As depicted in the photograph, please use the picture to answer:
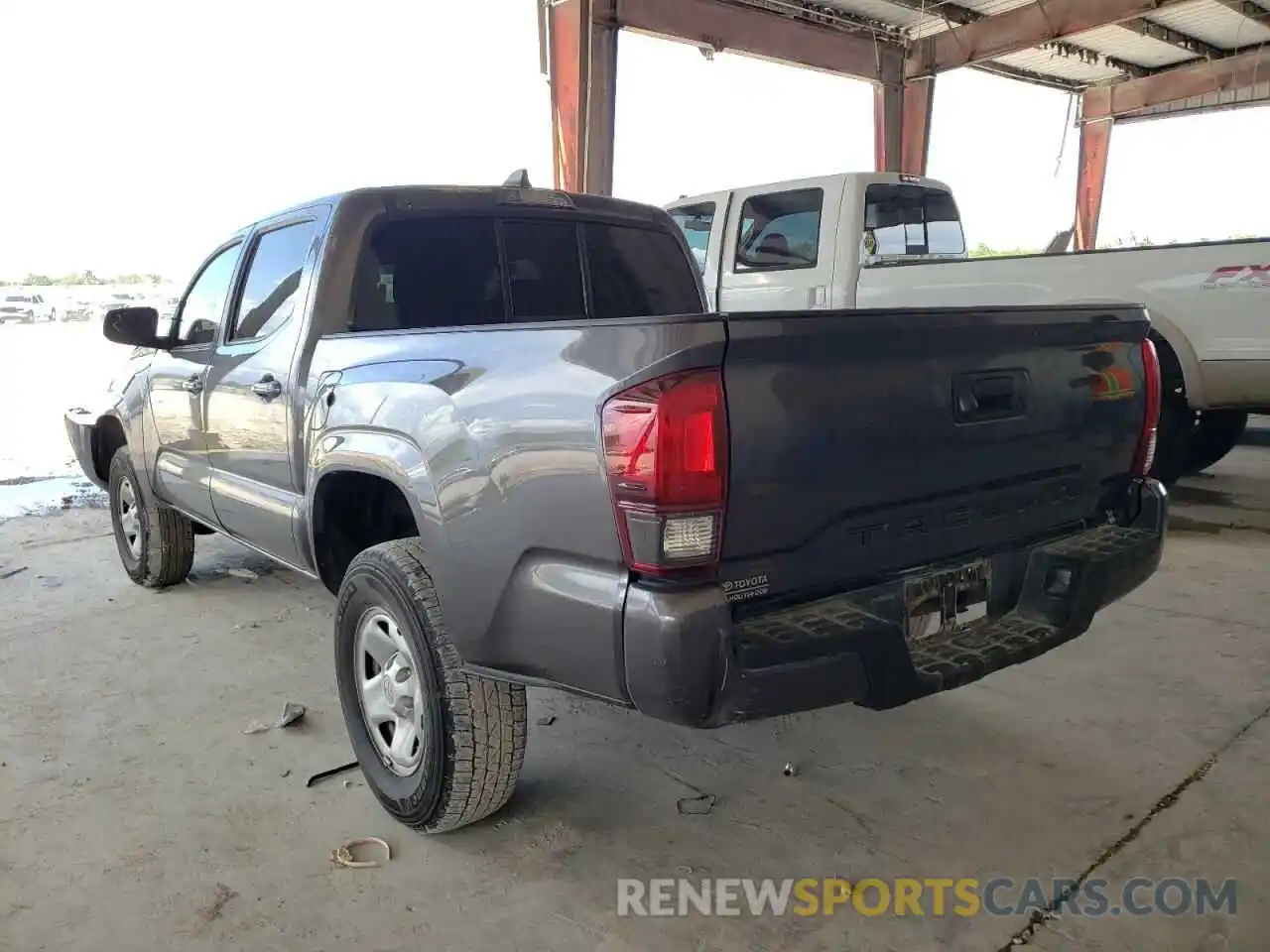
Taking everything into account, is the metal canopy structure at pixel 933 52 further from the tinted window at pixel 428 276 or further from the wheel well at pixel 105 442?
the tinted window at pixel 428 276

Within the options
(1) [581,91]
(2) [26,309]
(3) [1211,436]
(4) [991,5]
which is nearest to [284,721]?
(3) [1211,436]

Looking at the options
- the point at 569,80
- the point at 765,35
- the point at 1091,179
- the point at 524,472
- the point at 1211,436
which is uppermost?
the point at 765,35

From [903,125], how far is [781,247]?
30.8 ft

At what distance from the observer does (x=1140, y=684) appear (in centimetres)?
339

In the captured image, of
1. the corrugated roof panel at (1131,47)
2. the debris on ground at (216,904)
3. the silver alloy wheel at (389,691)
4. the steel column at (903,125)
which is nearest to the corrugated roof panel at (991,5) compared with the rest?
the steel column at (903,125)

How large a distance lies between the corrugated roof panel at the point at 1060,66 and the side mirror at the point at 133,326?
15.5 meters

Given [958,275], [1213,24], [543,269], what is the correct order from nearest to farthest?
[543,269], [958,275], [1213,24]

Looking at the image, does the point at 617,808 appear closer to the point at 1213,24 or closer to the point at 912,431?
the point at 912,431

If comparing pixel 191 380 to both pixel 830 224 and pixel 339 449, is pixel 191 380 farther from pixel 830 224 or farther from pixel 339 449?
pixel 830 224

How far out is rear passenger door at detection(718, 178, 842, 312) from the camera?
677 centimetres

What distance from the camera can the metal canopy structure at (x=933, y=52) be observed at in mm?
10766

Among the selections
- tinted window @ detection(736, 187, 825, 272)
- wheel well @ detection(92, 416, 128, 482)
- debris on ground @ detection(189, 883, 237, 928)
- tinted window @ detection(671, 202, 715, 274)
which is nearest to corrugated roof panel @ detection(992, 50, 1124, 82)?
tinted window @ detection(671, 202, 715, 274)

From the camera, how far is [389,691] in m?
2.59

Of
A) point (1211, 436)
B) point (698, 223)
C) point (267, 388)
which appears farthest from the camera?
point (698, 223)
